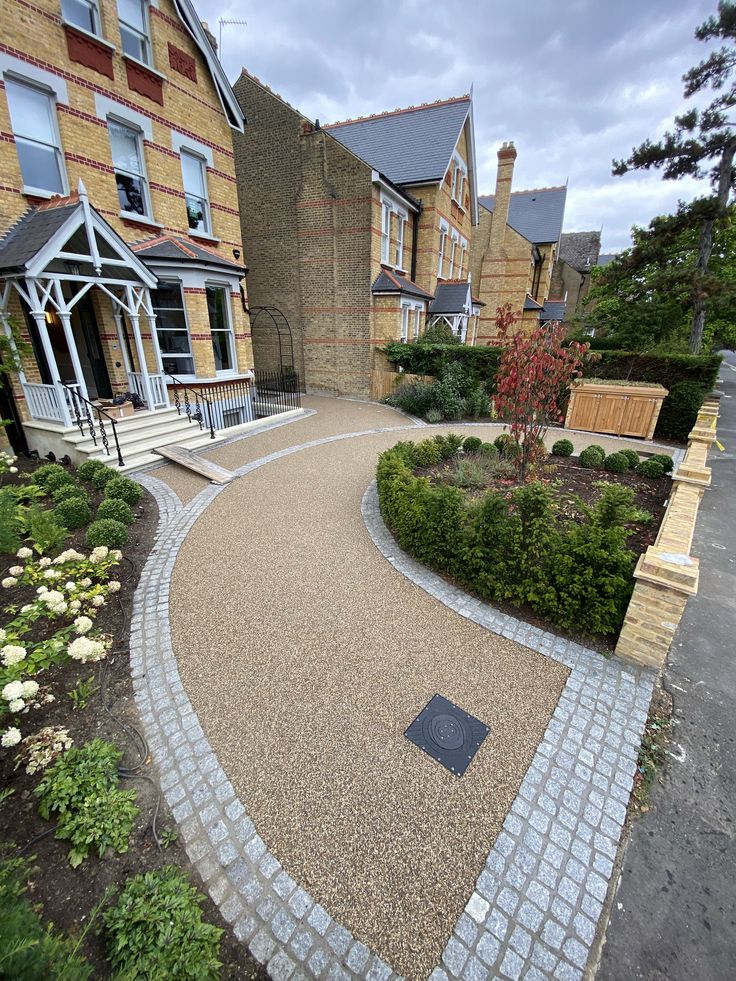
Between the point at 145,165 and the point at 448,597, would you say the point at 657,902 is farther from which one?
the point at 145,165

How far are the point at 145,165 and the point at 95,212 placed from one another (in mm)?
3267

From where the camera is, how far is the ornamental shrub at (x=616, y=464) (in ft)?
27.9

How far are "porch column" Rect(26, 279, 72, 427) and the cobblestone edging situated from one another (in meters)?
9.44

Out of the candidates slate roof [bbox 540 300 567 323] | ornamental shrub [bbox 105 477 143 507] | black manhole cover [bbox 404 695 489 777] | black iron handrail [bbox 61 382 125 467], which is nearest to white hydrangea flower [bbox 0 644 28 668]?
black manhole cover [bbox 404 695 489 777]

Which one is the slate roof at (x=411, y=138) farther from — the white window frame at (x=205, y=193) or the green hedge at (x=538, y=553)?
the green hedge at (x=538, y=553)

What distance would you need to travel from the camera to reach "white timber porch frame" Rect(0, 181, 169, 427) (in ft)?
24.2

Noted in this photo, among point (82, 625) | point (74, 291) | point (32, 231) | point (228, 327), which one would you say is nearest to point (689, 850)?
point (82, 625)

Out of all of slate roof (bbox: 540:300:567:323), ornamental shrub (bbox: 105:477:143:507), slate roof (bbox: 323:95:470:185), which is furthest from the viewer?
slate roof (bbox: 540:300:567:323)

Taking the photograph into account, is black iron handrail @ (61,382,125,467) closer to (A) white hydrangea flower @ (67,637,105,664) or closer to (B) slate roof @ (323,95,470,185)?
(A) white hydrangea flower @ (67,637,105,664)

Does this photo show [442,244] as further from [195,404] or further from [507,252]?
[195,404]

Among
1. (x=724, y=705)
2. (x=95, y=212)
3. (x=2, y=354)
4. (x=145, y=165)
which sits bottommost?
(x=724, y=705)

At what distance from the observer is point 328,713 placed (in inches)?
133

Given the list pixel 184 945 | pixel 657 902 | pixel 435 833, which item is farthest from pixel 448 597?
pixel 184 945

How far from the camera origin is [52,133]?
8.41m
